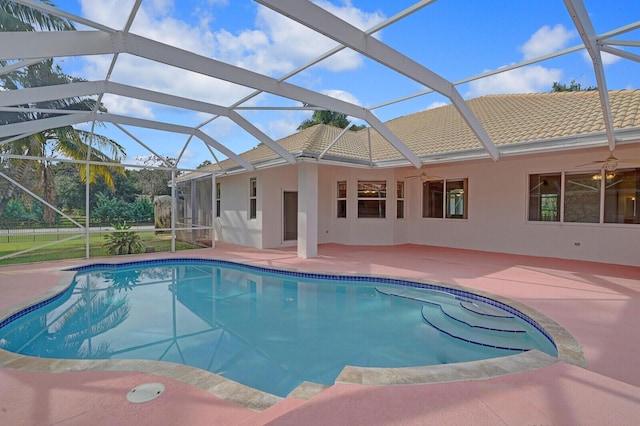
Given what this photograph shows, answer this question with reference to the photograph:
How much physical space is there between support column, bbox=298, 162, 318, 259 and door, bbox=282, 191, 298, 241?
2730 mm

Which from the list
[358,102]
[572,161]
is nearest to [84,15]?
[358,102]

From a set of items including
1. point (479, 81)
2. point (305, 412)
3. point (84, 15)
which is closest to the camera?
point (305, 412)

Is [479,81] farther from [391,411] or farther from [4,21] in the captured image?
[4,21]

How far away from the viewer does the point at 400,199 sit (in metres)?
13.4

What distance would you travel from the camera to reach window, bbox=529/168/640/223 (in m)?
8.72

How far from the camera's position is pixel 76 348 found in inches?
186

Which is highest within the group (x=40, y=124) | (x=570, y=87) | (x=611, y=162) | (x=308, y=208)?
(x=570, y=87)

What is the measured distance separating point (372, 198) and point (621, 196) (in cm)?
751

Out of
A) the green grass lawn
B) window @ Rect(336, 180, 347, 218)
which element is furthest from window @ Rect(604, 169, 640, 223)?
the green grass lawn

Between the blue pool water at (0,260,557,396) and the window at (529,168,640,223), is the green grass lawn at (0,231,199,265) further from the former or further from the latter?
the window at (529,168,640,223)

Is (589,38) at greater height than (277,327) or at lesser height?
greater

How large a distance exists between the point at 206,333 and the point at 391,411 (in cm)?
374

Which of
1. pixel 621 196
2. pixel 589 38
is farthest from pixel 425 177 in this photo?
pixel 589 38

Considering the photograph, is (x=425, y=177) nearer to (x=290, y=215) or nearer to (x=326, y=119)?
(x=290, y=215)
